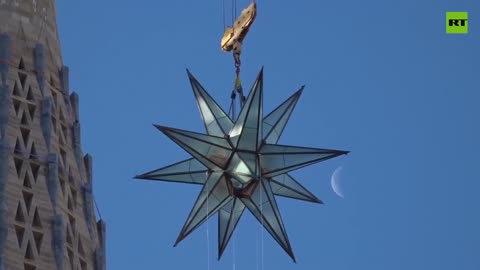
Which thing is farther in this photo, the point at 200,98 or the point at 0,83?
the point at 0,83

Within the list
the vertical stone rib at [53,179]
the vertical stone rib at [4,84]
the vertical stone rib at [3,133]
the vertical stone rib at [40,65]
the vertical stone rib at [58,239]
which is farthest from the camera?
the vertical stone rib at [40,65]

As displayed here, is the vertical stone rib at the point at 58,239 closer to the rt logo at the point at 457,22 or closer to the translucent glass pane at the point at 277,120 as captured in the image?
the translucent glass pane at the point at 277,120

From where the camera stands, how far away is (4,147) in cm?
9825

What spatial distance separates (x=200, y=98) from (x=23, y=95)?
14.0 metres

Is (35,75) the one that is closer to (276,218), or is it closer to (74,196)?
(74,196)

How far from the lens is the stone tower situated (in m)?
96.9

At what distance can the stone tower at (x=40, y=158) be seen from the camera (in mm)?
96938

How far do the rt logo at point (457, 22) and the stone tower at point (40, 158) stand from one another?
47.4ft

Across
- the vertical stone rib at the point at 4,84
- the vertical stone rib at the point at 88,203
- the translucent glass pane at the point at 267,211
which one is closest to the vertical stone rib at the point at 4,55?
the vertical stone rib at the point at 4,84

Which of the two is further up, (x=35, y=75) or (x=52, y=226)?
(x=35, y=75)

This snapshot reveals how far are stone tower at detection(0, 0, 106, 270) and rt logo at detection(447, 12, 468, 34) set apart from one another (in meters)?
14.4

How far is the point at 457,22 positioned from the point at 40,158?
19.0m

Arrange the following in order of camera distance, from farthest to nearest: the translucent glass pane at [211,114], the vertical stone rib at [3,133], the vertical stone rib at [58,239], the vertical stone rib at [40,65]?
the vertical stone rib at [40,65] → the vertical stone rib at [58,239] → the vertical stone rib at [3,133] → the translucent glass pane at [211,114]

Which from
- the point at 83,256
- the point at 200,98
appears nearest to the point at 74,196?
the point at 83,256
